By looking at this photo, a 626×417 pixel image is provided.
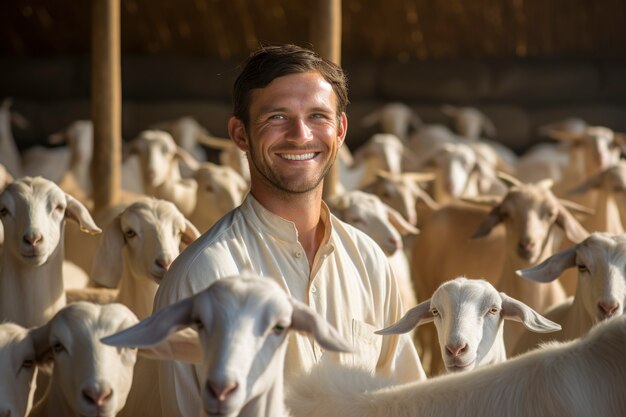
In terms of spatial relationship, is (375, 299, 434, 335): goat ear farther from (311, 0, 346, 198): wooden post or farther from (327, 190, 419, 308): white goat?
Result: (311, 0, 346, 198): wooden post

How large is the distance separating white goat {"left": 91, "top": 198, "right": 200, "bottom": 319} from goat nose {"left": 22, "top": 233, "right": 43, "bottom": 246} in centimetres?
46

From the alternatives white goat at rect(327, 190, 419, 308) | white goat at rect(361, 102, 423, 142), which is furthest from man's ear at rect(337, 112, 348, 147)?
white goat at rect(361, 102, 423, 142)

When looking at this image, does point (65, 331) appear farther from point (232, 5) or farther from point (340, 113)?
point (232, 5)

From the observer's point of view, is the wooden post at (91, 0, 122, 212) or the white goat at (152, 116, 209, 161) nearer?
the wooden post at (91, 0, 122, 212)

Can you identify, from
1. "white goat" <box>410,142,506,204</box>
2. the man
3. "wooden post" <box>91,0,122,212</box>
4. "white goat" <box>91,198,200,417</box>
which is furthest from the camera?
"white goat" <box>410,142,506,204</box>

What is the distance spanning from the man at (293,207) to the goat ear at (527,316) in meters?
0.61

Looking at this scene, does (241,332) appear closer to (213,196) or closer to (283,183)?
(283,183)

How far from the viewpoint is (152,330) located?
2.90m

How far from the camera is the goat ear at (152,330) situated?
289 cm

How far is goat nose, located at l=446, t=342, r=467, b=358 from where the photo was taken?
158 inches

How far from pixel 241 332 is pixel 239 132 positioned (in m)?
1.08

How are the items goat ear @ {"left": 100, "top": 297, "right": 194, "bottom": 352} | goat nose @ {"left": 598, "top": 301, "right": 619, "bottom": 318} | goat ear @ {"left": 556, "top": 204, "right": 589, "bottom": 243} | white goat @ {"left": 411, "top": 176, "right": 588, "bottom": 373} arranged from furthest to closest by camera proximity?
goat ear @ {"left": 556, "top": 204, "right": 589, "bottom": 243}, white goat @ {"left": 411, "top": 176, "right": 588, "bottom": 373}, goat nose @ {"left": 598, "top": 301, "right": 619, "bottom": 318}, goat ear @ {"left": 100, "top": 297, "right": 194, "bottom": 352}

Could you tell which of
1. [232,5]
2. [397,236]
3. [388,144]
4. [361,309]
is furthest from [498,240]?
[232,5]

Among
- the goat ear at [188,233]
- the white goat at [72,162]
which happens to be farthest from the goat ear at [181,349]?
the white goat at [72,162]
